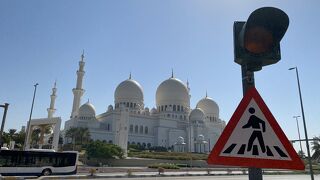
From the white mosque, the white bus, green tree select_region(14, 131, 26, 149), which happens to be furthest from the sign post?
the white mosque

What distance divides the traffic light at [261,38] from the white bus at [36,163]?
2565 cm

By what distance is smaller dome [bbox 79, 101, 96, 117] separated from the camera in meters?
75.1

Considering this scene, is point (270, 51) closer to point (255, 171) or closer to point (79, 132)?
point (255, 171)

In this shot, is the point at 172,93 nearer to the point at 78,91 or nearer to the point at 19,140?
the point at 78,91

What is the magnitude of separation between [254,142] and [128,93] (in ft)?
243

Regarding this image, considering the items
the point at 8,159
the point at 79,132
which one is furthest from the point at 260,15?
the point at 79,132

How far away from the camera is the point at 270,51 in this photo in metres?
2.97

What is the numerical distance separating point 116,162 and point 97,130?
935 inches

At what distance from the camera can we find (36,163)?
2559 centimetres

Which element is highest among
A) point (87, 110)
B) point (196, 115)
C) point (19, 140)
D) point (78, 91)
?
point (78, 91)

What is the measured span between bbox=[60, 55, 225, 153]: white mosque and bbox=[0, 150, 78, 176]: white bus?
40.8m

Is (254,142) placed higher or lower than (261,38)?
lower

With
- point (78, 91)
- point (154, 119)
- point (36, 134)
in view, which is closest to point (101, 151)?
point (36, 134)

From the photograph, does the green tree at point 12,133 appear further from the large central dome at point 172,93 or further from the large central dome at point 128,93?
the large central dome at point 172,93
